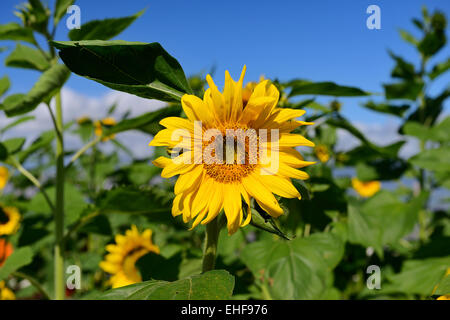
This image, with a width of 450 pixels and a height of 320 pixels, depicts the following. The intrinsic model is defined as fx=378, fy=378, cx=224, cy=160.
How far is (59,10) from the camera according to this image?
1157 millimetres

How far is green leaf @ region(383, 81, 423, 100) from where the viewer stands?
6.56 feet

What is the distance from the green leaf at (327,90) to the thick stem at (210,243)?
42cm

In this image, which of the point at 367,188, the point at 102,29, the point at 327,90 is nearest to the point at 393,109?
the point at 367,188

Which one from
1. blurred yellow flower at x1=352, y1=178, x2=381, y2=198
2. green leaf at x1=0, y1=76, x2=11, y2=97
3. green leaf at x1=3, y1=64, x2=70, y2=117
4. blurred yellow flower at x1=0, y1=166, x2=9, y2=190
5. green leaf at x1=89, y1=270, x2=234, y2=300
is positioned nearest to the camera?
green leaf at x1=89, y1=270, x2=234, y2=300

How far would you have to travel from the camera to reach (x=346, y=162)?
1.76m

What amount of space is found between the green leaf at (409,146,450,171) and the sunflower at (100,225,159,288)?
3.67ft

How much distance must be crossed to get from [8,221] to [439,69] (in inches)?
88.4

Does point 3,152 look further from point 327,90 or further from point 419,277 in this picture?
point 419,277

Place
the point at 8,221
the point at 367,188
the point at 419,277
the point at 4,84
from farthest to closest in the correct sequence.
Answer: the point at 367,188 < the point at 8,221 < the point at 4,84 < the point at 419,277

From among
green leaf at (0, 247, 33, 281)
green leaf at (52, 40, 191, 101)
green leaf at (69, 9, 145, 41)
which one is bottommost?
green leaf at (0, 247, 33, 281)

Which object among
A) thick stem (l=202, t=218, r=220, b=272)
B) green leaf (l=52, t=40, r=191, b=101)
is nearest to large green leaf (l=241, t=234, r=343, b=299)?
thick stem (l=202, t=218, r=220, b=272)

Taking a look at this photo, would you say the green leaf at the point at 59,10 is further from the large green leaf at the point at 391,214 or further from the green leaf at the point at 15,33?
the large green leaf at the point at 391,214

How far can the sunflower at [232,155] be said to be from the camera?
1.96ft

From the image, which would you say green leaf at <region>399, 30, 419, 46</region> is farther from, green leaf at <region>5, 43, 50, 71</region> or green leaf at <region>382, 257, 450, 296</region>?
green leaf at <region>5, 43, 50, 71</region>
